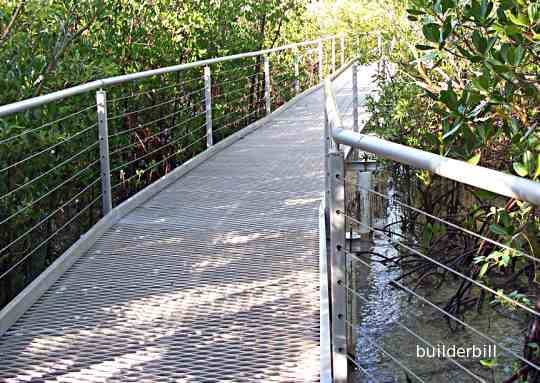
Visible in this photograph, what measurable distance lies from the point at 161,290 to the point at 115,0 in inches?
175

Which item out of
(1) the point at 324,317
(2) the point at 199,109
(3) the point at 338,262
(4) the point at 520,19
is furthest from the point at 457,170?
(2) the point at 199,109

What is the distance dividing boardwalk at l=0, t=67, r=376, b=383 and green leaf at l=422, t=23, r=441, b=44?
4.79 feet

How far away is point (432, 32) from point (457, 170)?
1.10 metres

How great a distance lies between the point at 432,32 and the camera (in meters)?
3.26

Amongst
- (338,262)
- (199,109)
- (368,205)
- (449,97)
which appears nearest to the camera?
(449,97)

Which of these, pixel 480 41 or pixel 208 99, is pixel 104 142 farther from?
pixel 480 41

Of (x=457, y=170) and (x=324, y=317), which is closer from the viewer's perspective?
(x=457, y=170)

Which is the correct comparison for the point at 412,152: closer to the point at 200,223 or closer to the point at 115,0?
the point at 200,223

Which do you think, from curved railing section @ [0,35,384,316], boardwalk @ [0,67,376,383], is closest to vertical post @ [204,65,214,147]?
curved railing section @ [0,35,384,316]

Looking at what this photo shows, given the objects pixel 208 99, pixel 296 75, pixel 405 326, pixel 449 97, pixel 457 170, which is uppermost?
pixel 449 97

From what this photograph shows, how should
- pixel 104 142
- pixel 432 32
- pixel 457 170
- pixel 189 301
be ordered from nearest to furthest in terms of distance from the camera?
pixel 457 170, pixel 432 32, pixel 189 301, pixel 104 142

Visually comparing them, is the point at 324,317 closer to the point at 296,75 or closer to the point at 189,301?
the point at 189,301

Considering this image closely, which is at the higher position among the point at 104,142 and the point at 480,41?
the point at 480,41

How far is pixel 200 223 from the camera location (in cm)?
614
